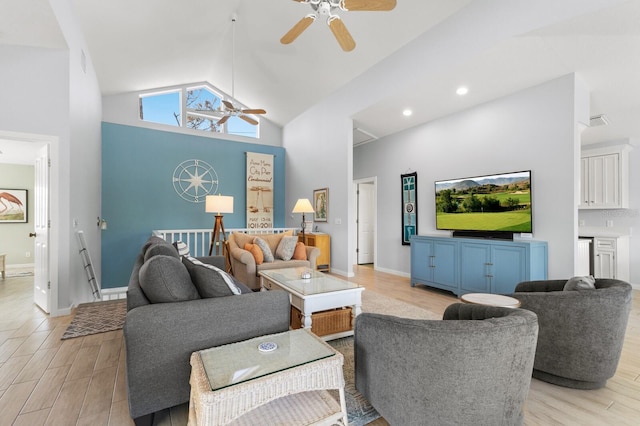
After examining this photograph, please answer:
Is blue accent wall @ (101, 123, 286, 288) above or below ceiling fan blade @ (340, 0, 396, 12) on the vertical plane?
below

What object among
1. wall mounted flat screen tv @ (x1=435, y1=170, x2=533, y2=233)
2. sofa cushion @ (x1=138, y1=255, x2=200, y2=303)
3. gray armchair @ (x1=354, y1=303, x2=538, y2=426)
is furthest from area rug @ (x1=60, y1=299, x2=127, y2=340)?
wall mounted flat screen tv @ (x1=435, y1=170, x2=533, y2=233)

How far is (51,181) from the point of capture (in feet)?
11.0

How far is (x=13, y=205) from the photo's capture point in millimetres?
6410

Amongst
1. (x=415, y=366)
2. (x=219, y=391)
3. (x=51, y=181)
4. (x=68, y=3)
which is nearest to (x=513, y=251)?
(x=415, y=366)

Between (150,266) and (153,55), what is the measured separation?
4840mm

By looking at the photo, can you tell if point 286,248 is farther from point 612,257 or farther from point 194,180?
point 612,257

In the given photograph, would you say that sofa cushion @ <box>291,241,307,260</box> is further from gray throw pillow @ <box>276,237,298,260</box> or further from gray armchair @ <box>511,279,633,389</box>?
gray armchair @ <box>511,279,633,389</box>

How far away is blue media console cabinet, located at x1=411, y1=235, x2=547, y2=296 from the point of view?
3529 millimetres

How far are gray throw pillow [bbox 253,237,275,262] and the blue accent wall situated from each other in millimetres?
2561

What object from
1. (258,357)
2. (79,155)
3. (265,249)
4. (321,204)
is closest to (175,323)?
(258,357)

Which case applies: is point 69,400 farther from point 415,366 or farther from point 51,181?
point 51,181

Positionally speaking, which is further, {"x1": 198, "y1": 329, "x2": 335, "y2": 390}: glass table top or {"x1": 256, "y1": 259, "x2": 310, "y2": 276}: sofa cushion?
{"x1": 256, "y1": 259, "x2": 310, "y2": 276}: sofa cushion

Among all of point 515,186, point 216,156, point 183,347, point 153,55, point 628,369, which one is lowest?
point 628,369

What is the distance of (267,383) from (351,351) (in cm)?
140
